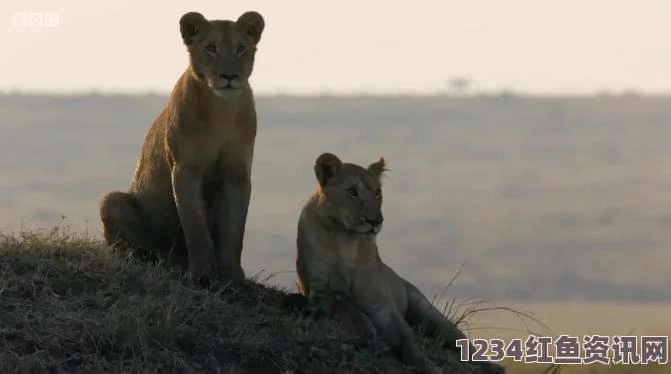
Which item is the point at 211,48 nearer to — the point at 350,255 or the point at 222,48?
the point at 222,48

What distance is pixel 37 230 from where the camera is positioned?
356 inches

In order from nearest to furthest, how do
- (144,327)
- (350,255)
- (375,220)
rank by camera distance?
(144,327) < (375,220) < (350,255)

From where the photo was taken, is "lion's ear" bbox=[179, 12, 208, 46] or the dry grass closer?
the dry grass

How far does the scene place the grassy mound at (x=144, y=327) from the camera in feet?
24.0

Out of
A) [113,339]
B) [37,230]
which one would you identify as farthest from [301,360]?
[37,230]

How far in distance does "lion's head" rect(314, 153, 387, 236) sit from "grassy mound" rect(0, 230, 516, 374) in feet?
2.05

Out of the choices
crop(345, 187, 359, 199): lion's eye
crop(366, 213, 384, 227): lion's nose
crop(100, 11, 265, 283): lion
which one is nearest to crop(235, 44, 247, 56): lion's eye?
crop(100, 11, 265, 283): lion

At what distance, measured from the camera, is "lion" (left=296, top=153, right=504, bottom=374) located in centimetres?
Answer: 801

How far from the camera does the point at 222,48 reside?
825 centimetres

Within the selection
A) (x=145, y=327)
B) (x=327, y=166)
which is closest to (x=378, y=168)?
(x=327, y=166)

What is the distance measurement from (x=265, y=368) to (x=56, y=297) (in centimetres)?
136

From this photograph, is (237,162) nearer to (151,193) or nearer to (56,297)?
(151,193)

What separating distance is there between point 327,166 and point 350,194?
264 millimetres

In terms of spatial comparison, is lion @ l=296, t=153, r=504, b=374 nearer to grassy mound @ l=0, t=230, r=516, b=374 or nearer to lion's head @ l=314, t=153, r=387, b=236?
lion's head @ l=314, t=153, r=387, b=236
